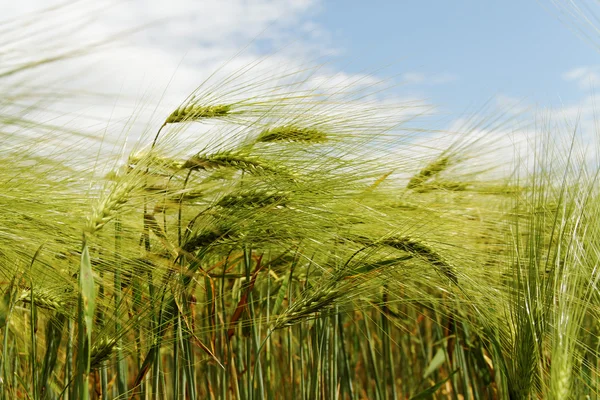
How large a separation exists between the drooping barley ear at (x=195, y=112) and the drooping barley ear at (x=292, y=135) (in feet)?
0.30

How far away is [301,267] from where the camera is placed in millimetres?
1549

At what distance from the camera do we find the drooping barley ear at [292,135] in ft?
4.18

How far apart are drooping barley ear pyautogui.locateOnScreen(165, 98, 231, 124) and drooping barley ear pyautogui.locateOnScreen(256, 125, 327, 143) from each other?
0.09 m

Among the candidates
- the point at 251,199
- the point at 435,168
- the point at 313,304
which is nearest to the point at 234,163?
the point at 251,199

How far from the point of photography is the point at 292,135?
4.19ft

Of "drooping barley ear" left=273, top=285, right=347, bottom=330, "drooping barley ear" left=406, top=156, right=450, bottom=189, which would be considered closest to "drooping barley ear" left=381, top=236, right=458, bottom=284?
"drooping barley ear" left=273, top=285, right=347, bottom=330

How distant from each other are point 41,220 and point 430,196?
2.84ft

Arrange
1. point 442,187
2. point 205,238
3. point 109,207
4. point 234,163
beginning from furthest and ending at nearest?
point 442,187, point 234,163, point 205,238, point 109,207

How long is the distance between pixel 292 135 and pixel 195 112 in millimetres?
202

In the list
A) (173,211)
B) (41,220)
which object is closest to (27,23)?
(41,220)

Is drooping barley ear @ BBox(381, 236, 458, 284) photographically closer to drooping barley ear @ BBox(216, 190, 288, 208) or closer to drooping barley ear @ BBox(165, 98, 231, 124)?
drooping barley ear @ BBox(216, 190, 288, 208)

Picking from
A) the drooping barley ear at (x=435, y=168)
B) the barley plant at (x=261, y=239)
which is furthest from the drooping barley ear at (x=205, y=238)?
the drooping barley ear at (x=435, y=168)

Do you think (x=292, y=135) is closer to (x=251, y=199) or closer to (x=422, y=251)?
(x=251, y=199)

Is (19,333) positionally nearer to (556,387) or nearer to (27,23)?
(27,23)
